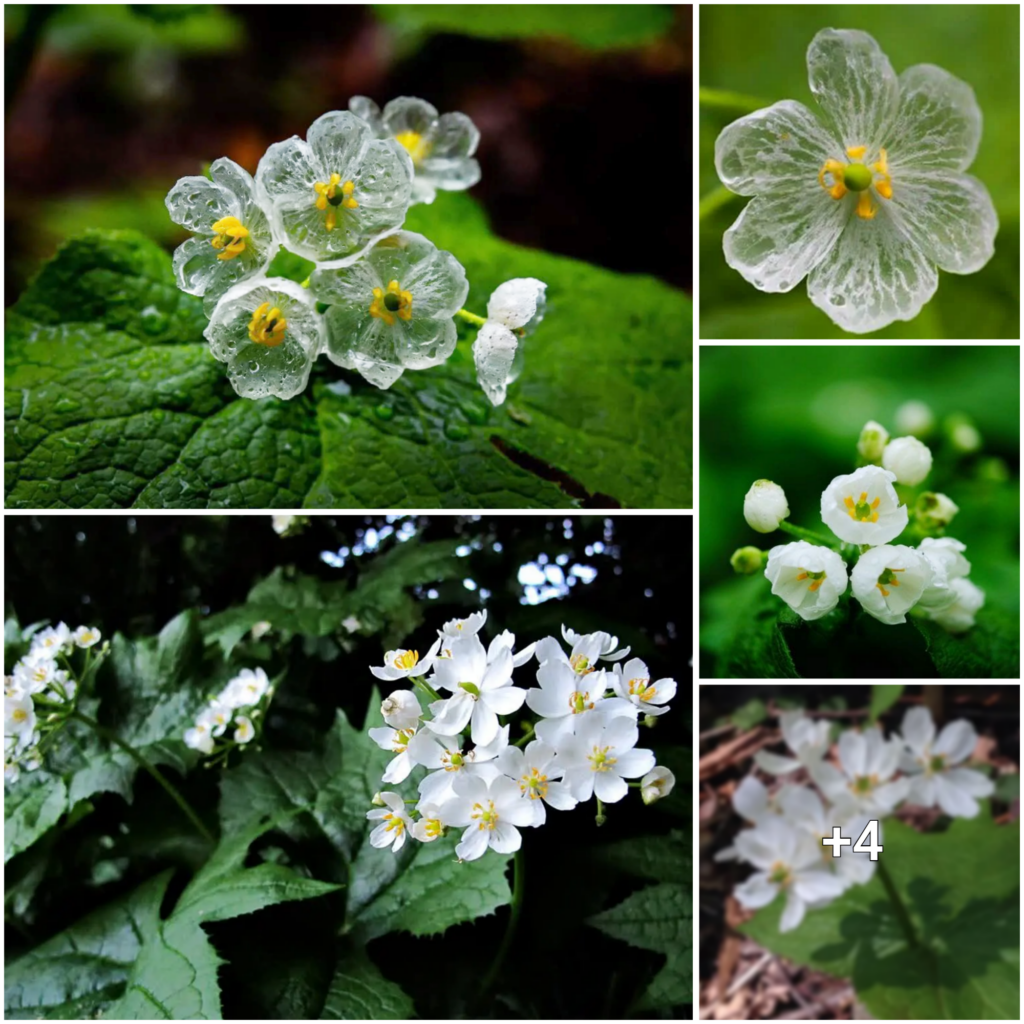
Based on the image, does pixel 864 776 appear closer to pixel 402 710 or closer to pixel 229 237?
pixel 402 710

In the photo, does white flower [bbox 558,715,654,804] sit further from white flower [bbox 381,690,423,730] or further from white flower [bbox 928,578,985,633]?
white flower [bbox 928,578,985,633]

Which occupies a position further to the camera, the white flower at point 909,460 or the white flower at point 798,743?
the white flower at point 798,743

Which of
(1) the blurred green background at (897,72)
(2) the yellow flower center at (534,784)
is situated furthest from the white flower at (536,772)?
(1) the blurred green background at (897,72)

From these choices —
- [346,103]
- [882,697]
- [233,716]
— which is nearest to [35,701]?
[233,716]

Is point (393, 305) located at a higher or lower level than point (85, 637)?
higher

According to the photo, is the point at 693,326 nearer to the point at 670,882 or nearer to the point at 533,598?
the point at 533,598

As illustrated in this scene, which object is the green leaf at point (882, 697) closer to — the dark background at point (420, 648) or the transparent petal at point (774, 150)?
the dark background at point (420, 648)
